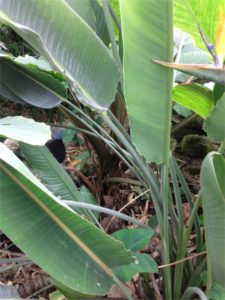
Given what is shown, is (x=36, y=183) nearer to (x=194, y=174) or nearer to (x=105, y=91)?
(x=105, y=91)

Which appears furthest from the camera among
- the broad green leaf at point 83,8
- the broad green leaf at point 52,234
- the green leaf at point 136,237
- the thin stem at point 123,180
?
the thin stem at point 123,180

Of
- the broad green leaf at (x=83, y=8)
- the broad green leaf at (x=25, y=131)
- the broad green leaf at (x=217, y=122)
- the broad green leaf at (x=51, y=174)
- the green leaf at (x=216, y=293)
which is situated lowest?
the green leaf at (x=216, y=293)

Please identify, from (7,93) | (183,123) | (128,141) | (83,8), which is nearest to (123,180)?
(183,123)

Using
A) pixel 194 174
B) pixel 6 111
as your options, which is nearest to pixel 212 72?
pixel 194 174

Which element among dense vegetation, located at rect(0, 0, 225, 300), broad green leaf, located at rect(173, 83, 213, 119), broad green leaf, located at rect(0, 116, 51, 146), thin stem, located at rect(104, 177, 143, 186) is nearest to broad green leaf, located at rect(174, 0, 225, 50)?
dense vegetation, located at rect(0, 0, 225, 300)

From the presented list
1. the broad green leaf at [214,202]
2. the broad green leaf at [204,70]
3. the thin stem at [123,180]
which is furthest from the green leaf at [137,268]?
the thin stem at [123,180]

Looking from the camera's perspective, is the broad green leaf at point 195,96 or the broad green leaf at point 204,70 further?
the broad green leaf at point 195,96

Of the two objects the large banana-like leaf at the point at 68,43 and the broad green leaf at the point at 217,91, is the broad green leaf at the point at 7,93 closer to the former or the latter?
the large banana-like leaf at the point at 68,43
